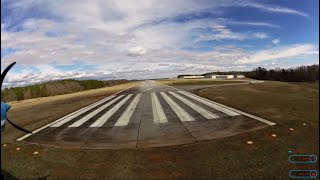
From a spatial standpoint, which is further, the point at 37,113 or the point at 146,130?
the point at 37,113

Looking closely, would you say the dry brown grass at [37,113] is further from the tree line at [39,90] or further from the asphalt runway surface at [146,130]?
the tree line at [39,90]

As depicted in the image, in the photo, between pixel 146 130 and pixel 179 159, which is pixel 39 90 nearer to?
pixel 146 130

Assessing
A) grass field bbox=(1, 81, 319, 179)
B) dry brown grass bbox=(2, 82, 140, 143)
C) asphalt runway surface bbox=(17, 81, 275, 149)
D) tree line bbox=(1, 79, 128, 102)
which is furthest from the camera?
tree line bbox=(1, 79, 128, 102)

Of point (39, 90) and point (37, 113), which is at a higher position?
point (39, 90)

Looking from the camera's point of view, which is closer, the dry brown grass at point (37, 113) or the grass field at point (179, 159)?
the grass field at point (179, 159)

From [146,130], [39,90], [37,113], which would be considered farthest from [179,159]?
[39,90]

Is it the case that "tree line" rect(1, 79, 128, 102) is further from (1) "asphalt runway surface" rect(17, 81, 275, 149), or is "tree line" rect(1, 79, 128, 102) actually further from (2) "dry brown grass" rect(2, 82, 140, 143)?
(1) "asphalt runway surface" rect(17, 81, 275, 149)

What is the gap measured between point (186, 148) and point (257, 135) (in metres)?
2.63

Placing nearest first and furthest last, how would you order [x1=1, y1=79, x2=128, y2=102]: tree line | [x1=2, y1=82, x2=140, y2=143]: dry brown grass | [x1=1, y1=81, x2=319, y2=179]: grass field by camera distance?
[x1=1, y1=81, x2=319, y2=179]: grass field → [x1=2, y1=82, x2=140, y2=143]: dry brown grass → [x1=1, y1=79, x2=128, y2=102]: tree line

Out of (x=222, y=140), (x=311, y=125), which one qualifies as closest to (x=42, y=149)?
(x=222, y=140)

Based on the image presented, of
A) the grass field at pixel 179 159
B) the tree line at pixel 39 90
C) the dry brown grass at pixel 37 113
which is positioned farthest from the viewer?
the tree line at pixel 39 90

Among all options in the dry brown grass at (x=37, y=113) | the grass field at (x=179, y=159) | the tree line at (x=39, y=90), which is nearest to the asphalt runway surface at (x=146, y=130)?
the grass field at (x=179, y=159)

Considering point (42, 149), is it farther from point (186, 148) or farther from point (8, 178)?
point (186, 148)

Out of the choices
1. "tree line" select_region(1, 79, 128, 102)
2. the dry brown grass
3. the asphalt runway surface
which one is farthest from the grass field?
"tree line" select_region(1, 79, 128, 102)
